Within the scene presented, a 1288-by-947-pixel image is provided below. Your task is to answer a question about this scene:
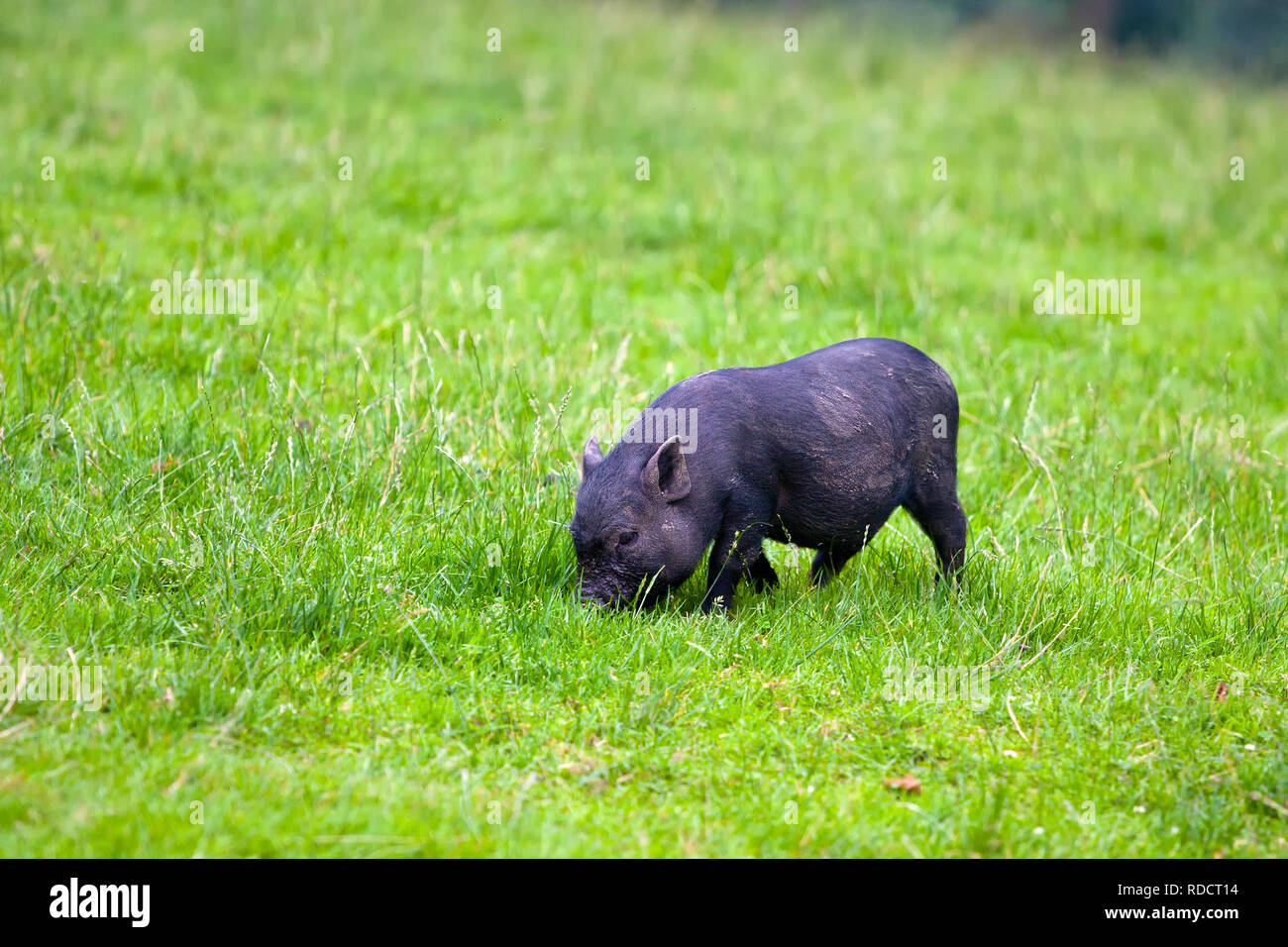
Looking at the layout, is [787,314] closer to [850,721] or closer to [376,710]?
[850,721]

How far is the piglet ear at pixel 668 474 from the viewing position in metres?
4.33

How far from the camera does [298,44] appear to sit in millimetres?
12109

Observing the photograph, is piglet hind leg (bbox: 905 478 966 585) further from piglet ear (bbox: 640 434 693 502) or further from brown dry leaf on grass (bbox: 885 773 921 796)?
brown dry leaf on grass (bbox: 885 773 921 796)

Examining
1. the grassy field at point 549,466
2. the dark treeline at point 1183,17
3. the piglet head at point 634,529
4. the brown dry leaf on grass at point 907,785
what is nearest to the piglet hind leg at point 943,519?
the grassy field at point 549,466

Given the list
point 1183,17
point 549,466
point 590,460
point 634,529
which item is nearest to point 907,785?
point 634,529

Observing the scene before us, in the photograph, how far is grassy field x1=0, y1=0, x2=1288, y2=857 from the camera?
370cm

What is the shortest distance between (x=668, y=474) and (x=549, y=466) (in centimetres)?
144

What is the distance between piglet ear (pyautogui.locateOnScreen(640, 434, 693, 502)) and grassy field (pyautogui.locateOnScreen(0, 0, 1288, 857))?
0.48 meters

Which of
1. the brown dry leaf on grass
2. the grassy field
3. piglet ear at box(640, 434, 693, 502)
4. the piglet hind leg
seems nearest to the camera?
the grassy field

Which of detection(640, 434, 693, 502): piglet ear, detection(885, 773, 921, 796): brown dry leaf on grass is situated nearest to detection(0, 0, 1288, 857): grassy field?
detection(885, 773, 921, 796): brown dry leaf on grass

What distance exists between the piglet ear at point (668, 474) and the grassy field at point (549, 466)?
0.48 m

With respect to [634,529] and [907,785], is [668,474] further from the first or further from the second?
[907,785]

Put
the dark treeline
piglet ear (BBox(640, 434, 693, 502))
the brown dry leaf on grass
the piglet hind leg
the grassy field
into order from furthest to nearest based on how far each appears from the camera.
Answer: the dark treeline, the piglet hind leg, piglet ear (BBox(640, 434, 693, 502)), the brown dry leaf on grass, the grassy field

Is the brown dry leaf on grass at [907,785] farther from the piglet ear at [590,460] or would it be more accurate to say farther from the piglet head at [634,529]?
the piglet ear at [590,460]
